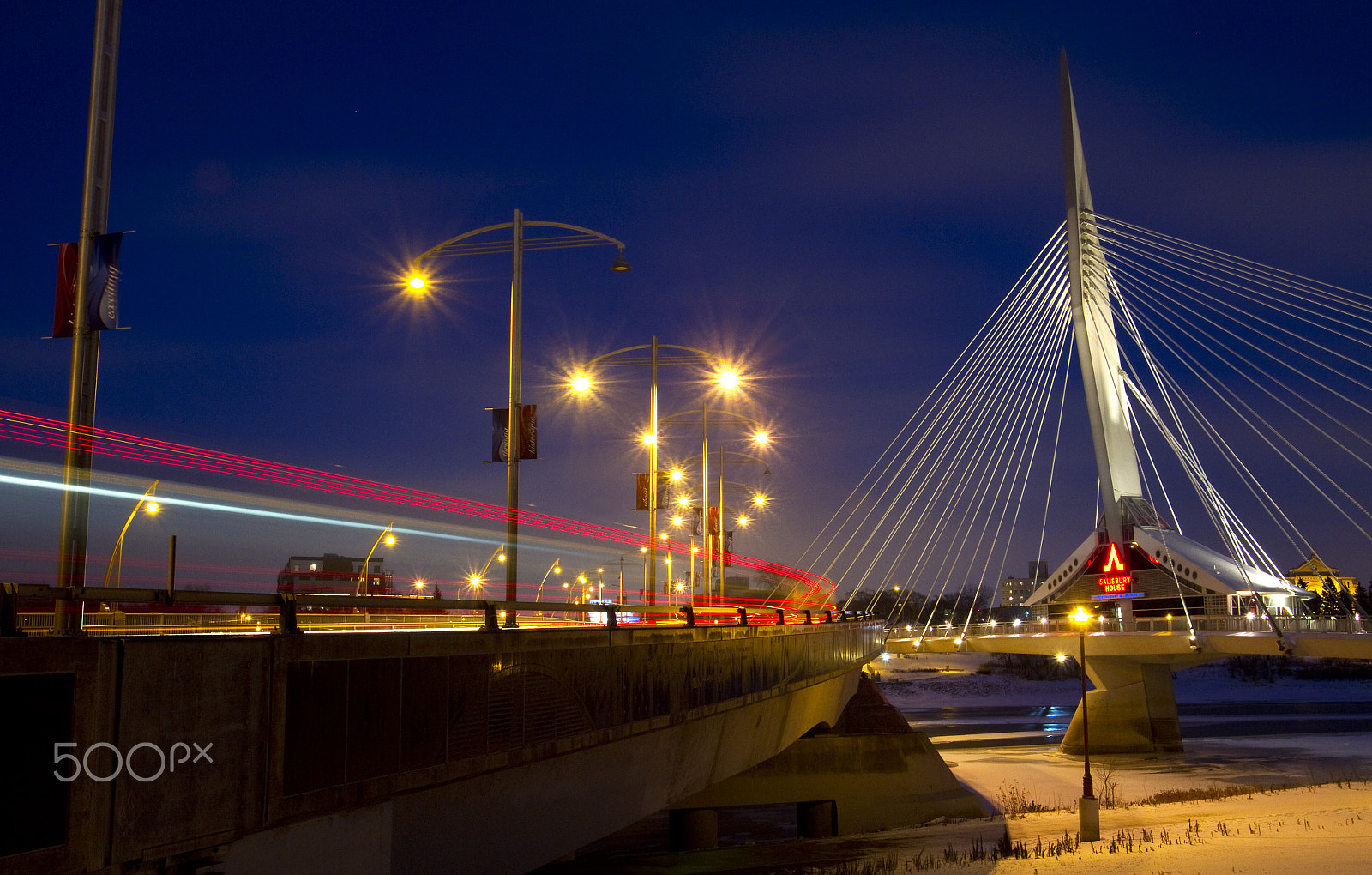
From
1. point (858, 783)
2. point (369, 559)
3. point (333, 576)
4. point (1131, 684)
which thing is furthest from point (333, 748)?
point (1131, 684)

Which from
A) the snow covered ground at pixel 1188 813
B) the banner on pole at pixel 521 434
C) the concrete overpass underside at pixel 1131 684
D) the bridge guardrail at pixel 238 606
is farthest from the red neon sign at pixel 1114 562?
the banner on pole at pixel 521 434

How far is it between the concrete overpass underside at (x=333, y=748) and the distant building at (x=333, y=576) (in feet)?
38.3

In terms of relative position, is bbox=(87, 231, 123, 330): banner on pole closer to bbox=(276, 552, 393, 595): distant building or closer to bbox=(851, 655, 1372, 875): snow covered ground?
bbox=(276, 552, 393, 595): distant building

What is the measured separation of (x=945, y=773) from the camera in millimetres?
38156

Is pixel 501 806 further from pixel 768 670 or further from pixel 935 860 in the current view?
pixel 935 860

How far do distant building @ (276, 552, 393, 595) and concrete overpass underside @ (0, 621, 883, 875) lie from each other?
38.3 feet

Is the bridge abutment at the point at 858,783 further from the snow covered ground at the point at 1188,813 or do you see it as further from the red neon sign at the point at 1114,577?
the red neon sign at the point at 1114,577

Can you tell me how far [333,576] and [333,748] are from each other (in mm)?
18756

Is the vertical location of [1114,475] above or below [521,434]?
above

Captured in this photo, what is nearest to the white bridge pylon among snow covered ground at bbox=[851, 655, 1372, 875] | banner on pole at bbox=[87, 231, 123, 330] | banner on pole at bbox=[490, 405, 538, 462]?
snow covered ground at bbox=[851, 655, 1372, 875]

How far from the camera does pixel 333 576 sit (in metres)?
27.8

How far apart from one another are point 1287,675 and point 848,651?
111 meters

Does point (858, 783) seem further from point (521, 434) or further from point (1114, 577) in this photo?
point (1114, 577)

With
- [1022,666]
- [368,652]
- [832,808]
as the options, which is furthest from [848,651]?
[1022,666]
